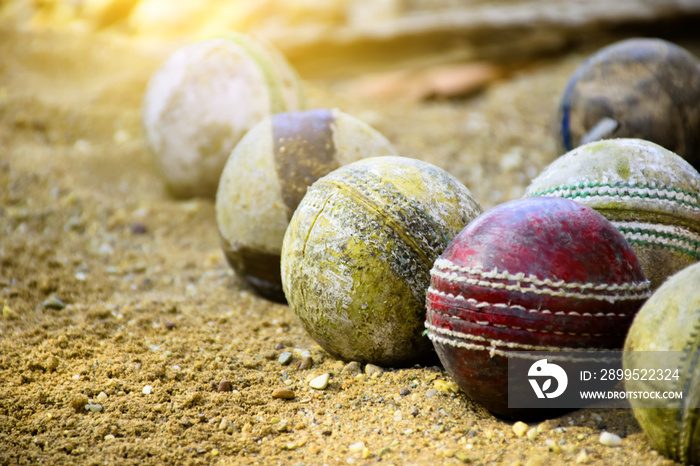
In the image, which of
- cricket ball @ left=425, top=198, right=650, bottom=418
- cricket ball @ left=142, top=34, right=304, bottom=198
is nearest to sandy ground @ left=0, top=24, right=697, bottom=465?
cricket ball @ left=425, top=198, right=650, bottom=418

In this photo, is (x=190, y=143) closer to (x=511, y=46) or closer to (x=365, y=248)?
(x=365, y=248)

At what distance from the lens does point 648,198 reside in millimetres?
3064

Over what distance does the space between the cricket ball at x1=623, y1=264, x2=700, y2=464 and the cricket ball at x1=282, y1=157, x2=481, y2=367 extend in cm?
100

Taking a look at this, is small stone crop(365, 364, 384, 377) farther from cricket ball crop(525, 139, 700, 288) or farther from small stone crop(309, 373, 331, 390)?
cricket ball crop(525, 139, 700, 288)

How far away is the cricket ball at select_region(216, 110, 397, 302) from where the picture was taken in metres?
3.81

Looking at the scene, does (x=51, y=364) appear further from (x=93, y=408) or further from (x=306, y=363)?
(x=306, y=363)

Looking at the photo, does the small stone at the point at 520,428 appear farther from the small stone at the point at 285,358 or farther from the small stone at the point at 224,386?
the small stone at the point at 224,386

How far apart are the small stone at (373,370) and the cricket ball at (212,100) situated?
8.37 ft

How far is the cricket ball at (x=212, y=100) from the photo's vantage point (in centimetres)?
511

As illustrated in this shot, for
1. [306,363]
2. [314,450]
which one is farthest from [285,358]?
[314,450]

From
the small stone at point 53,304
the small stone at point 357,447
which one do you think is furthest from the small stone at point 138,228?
the small stone at point 357,447

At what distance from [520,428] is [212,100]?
363 cm

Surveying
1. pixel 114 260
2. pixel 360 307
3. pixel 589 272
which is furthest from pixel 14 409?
pixel 589 272

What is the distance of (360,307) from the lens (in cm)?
304
